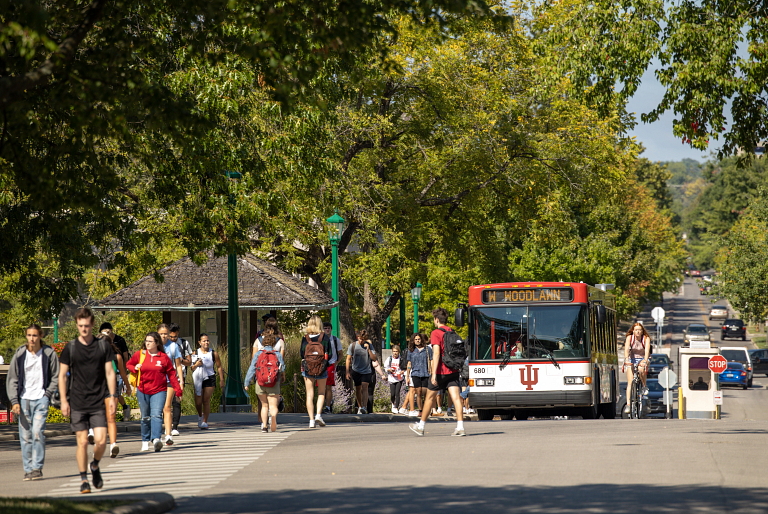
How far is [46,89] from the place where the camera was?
12.8 meters

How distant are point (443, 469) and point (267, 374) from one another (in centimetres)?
532

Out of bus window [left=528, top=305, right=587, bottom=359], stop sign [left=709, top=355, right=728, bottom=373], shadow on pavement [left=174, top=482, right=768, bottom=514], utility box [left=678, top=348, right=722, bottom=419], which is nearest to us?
shadow on pavement [left=174, top=482, right=768, bottom=514]

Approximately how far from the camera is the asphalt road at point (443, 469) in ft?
28.5

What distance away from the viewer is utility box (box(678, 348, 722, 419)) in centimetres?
2355

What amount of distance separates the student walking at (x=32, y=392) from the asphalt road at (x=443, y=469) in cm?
32

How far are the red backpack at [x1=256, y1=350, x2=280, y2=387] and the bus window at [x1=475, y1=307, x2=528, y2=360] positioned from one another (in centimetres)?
564

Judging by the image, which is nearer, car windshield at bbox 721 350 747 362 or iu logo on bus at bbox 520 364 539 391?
iu logo on bus at bbox 520 364 539 391

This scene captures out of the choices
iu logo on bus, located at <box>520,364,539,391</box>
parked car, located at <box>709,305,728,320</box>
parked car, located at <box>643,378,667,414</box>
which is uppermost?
parked car, located at <box>709,305,728,320</box>

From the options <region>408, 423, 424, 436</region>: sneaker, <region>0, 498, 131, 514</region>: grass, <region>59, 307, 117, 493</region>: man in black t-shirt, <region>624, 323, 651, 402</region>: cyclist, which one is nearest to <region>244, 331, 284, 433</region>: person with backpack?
<region>408, 423, 424, 436</region>: sneaker

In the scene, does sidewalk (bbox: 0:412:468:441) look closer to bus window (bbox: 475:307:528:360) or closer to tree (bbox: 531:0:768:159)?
bus window (bbox: 475:307:528:360)

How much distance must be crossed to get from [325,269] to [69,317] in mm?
34791

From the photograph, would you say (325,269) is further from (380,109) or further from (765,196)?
(765,196)

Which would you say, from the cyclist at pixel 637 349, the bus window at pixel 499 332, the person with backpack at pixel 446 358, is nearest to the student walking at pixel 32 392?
the person with backpack at pixel 446 358

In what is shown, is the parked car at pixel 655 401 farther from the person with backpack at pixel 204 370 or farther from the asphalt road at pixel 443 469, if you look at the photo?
the person with backpack at pixel 204 370
